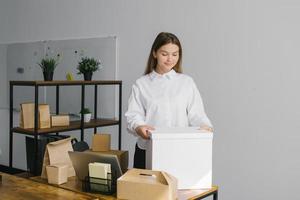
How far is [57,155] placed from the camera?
183 cm

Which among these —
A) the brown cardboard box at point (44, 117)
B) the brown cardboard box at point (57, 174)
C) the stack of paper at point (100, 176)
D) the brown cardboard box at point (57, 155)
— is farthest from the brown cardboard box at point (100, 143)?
the brown cardboard box at point (44, 117)

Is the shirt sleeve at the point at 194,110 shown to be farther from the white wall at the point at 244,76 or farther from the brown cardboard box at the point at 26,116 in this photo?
the brown cardboard box at the point at 26,116

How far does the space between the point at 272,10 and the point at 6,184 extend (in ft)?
7.07

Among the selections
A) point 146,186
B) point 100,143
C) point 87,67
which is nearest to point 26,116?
point 87,67

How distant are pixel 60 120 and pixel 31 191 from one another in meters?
1.76

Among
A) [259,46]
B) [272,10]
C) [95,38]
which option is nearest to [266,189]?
[259,46]

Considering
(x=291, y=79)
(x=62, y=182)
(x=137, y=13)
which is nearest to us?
(x=62, y=182)

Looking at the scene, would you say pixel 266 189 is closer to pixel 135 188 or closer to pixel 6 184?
pixel 135 188

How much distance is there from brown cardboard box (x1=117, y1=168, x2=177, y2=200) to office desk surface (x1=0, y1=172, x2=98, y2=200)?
0.45 ft

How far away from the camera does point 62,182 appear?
5.62 feet

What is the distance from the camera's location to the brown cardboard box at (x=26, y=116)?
3.01 m

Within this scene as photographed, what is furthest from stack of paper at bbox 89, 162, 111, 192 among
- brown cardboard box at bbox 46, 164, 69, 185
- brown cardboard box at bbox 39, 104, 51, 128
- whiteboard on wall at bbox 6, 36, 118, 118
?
whiteboard on wall at bbox 6, 36, 118, 118

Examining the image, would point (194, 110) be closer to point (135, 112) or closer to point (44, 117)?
point (135, 112)

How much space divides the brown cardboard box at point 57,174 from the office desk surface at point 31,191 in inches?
3.4
